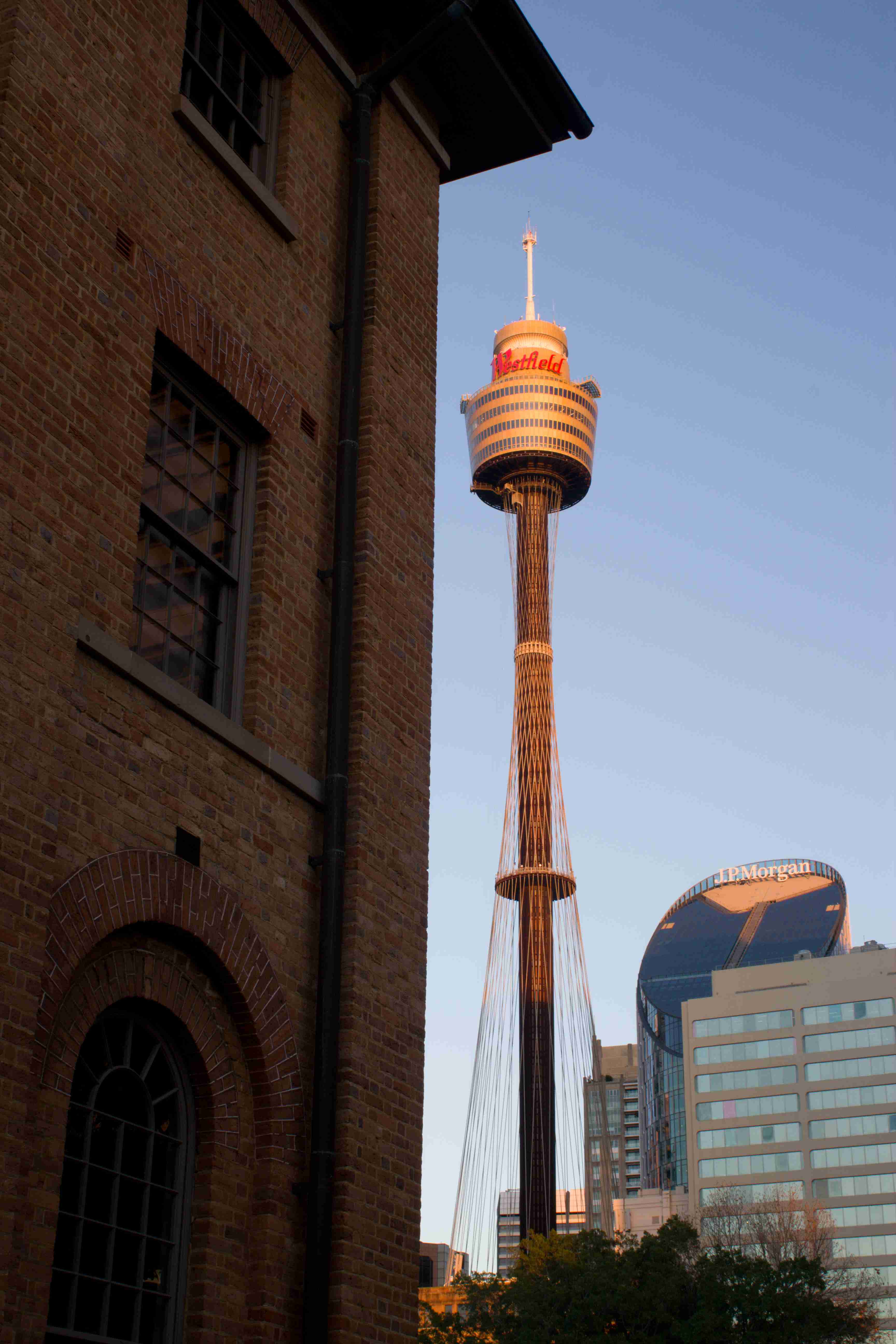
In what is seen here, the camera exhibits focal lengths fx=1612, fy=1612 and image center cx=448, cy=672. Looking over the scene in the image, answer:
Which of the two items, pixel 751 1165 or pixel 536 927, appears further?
pixel 751 1165

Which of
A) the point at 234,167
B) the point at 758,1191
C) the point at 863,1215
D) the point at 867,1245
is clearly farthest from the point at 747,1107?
the point at 234,167

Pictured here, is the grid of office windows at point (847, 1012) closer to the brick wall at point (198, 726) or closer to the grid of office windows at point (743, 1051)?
the grid of office windows at point (743, 1051)

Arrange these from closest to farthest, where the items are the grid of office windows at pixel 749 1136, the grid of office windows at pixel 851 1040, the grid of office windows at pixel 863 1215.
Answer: the grid of office windows at pixel 863 1215 → the grid of office windows at pixel 851 1040 → the grid of office windows at pixel 749 1136

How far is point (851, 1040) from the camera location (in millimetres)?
117188

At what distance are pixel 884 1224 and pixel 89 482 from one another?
366ft

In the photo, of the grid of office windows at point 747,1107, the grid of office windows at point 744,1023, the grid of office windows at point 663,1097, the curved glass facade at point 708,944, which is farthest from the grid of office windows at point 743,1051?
the grid of office windows at point 663,1097

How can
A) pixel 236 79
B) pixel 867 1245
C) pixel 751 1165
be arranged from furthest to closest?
pixel 751 1165 < pixel 867 1245 < pixel 236 79

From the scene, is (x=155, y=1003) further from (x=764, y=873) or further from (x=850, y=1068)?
(x=764, y=873)

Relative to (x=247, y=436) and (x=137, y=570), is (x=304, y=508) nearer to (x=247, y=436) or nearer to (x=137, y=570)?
(x=247, y=436)

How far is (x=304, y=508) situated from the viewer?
36.6 ft

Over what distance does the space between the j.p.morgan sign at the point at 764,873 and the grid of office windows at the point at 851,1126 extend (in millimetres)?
45779

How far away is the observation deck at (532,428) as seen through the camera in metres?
121

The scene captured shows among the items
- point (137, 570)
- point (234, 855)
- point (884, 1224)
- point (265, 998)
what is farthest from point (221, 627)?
point (884, 1224)

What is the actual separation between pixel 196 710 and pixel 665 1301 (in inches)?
1270
